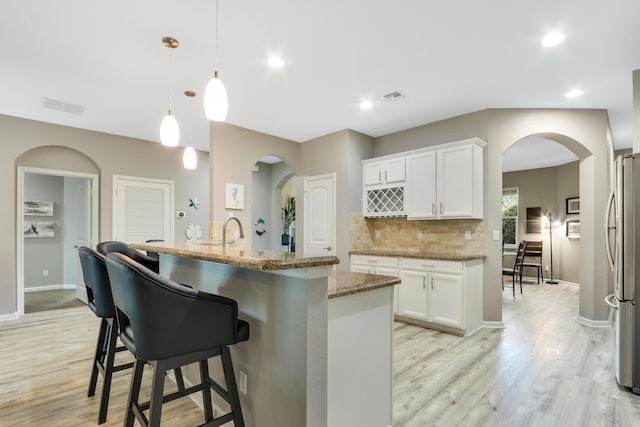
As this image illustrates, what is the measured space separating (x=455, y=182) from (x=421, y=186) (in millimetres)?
443

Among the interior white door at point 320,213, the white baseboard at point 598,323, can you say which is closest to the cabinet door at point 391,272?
the interior white door at point 320,213

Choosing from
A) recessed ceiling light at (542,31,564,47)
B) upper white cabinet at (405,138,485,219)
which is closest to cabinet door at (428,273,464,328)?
upper white cabinet at (405,138,485,219)

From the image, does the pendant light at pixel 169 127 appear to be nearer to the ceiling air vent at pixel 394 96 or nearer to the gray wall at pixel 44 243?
Result: the ceiling air vent at pixel 394 96

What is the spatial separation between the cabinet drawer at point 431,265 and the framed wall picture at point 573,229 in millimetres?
5164

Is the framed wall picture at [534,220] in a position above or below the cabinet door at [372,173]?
below

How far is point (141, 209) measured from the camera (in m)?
5.48

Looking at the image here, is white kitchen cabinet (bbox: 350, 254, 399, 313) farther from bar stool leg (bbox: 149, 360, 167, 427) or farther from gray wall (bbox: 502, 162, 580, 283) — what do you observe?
gray wall (bbox: 502, 162, 580, 283)

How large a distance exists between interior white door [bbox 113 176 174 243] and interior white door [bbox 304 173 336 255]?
8.47ft

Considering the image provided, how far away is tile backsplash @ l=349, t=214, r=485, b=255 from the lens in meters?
4.09

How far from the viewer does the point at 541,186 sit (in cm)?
763

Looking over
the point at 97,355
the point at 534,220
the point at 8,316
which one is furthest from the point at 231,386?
the point at 534,220

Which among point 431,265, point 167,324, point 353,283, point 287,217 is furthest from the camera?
point 287,217

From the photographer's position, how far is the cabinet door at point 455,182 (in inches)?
151

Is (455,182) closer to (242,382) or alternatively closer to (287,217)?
(242,382)
